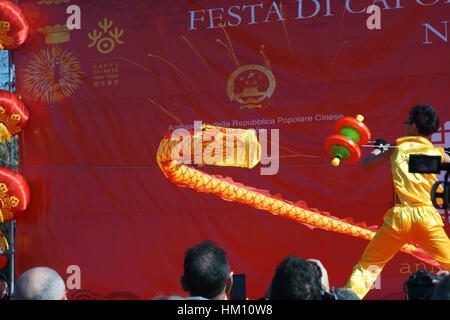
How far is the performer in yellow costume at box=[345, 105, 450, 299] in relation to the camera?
4379 millimetres

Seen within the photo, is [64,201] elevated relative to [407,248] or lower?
elevated

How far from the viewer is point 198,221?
20.3ft

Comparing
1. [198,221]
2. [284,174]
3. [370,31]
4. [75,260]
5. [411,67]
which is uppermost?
[370,31]

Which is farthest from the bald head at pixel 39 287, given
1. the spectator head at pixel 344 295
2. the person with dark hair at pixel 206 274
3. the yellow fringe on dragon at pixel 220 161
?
the yellow fringe on dragon at pixel 220 161

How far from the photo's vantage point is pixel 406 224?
4414mm

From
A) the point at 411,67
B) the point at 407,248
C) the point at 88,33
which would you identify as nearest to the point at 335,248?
the point at 407,248

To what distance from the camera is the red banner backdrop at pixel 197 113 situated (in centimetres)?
566

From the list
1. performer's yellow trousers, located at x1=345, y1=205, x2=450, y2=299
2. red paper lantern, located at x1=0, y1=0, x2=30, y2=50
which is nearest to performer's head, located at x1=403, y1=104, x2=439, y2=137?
performer's yellow trousers, located at x1=345, y1=205, x2=450, y2=299

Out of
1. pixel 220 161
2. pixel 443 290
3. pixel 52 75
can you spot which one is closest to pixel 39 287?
pixel 443 290

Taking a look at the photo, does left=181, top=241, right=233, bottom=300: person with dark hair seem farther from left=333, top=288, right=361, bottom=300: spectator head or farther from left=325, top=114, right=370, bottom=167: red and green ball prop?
left=325, top=114, right=370, bottom=167: red and green ball prop
